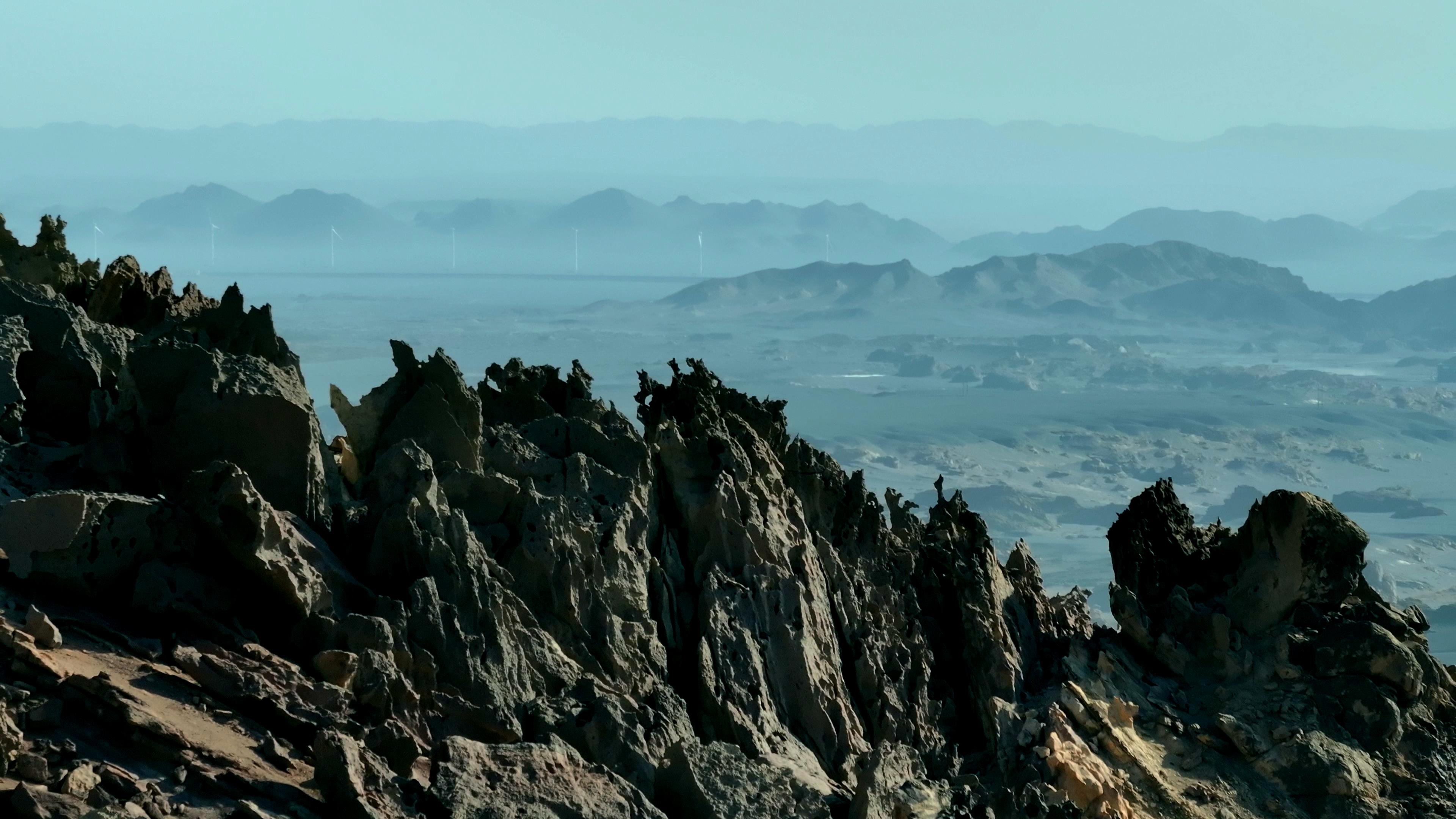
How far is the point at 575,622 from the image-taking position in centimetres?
2241

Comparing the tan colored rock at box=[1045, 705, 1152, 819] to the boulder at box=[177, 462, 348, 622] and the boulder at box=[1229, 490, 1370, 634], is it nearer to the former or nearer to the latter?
the boulder at box=[1229, 490, 1370, 634]

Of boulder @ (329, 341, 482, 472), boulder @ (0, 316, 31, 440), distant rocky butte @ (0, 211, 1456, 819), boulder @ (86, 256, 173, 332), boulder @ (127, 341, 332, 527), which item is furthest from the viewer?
boulder @ (86, 256, 173, 332)

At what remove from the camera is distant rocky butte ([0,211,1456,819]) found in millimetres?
16156

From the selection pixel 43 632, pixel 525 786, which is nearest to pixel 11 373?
pixel 43 632

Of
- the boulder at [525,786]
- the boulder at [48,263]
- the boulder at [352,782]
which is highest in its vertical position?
the boulder at [48,263]

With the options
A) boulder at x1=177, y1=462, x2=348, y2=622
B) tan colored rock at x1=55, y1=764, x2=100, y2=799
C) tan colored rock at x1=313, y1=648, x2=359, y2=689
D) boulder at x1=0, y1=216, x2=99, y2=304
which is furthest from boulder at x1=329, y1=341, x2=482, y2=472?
tan colored rock at x1=55, y1=764, x2=100, y2=799

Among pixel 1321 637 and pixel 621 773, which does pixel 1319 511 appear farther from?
pixel 621 773

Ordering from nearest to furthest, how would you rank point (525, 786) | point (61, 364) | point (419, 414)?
point (525, 786), point (61, 364), point (419, 414)

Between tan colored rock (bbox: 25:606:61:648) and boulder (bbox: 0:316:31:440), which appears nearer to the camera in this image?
tan colored rock (bbox: 25:606:61:648)

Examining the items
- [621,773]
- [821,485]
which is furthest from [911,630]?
[621,773]

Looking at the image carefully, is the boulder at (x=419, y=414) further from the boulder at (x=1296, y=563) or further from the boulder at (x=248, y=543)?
the boulder at (x=1296, y=563)

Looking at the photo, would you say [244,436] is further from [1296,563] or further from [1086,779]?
[1296,563]

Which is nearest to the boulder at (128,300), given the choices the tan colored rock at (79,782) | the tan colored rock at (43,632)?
the tan colored rock at (43,632)

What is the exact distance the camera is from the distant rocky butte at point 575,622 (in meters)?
16.2
